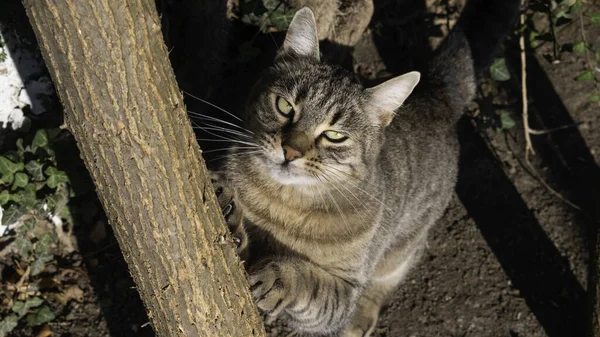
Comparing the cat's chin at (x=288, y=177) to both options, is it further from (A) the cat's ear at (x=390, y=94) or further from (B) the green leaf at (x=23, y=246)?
(B) the green leaf at (x=23, y=246)

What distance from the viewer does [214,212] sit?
2.16 metres

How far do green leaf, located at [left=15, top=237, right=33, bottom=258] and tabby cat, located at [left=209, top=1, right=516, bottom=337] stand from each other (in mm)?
1257

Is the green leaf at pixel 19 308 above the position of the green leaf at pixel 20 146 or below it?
below

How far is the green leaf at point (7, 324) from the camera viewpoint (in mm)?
3193

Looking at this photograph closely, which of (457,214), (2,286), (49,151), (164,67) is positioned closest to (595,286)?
(457,214)

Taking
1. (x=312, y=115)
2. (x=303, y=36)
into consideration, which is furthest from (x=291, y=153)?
(x=303, y=36)

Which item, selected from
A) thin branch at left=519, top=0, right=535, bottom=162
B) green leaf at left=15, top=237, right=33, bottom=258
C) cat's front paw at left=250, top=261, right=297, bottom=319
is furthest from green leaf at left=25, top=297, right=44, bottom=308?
thin branch at left=519, top=0, right=535, bottom=162

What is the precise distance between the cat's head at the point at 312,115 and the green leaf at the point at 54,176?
1.09 metres

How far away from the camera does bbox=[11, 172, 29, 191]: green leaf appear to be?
310 centimetres

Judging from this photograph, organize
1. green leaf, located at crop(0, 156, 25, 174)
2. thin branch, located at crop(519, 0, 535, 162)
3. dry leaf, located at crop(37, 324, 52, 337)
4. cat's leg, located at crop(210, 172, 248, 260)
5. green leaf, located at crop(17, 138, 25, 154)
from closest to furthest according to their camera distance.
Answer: cat's leg, located at crop(210, 172, 248, 260) < green leaf, located at crop(0, 156, 25, 174) < green leaf, located at crop(17, 138, 25, 154) < dry leaf, located at crop(37, 324, 52, 337) < thin branch, located at crop(519, 0, 535, 162)

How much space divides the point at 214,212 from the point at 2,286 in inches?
72.5

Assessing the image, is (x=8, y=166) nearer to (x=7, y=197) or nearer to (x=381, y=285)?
(x=7, y=197)

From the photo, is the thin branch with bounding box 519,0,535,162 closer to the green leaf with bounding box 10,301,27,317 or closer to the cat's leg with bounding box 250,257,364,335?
the cat's leg with bounding box 250,257,364,335

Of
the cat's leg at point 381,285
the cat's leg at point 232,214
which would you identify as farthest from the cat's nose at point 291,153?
the cat's leg at point 381,285
